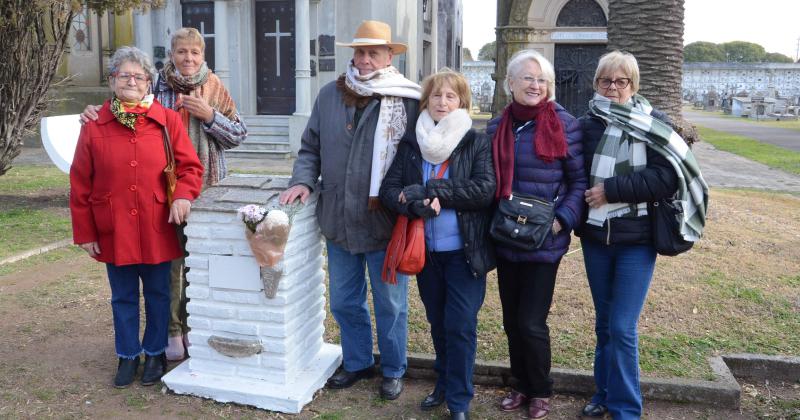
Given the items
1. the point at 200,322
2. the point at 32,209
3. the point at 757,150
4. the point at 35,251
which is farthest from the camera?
the point at 757,150

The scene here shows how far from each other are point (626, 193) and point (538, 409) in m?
1.25

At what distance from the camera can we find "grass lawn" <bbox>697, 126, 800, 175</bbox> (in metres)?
15.5

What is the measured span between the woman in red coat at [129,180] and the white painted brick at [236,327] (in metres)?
0.47

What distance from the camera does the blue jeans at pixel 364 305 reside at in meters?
3.90

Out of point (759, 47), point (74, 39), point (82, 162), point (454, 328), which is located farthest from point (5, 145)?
point (759, 47)

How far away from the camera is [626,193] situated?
3322mm

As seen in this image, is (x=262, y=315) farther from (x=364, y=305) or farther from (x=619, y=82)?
(x=619, y=82)

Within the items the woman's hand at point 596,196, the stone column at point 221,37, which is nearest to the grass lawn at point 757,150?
the stone column at point 221,37

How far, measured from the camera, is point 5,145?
30.8 ft

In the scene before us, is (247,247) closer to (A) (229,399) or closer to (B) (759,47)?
(A) (229,399)

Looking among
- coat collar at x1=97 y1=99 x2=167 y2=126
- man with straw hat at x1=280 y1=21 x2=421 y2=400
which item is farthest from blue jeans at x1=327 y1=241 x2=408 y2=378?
coat collar at x1=97 y1=99 x2=167 y2=126

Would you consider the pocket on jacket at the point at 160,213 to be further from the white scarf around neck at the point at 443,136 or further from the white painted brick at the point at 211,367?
the white scarf around neck at the point at 443,136

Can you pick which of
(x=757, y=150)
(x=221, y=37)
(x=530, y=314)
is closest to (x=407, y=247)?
(x=530, y=314)

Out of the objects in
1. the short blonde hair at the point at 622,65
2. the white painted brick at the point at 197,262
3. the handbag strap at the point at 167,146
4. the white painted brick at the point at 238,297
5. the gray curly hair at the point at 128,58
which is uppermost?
the gray curly hair at the point at 128,58
